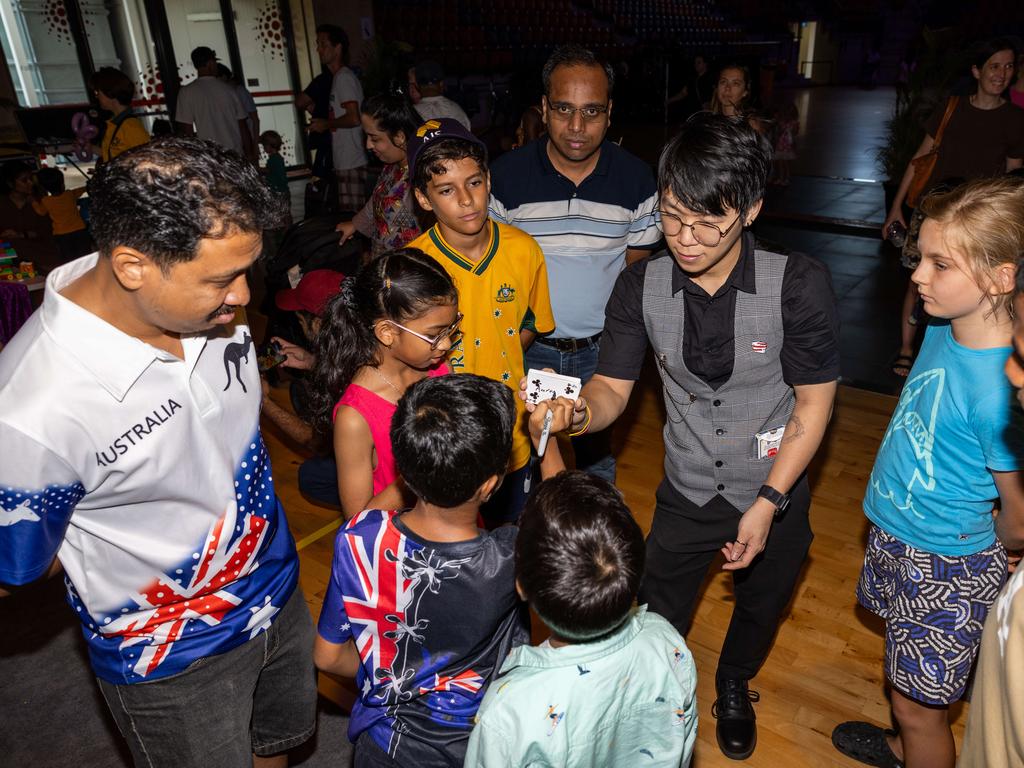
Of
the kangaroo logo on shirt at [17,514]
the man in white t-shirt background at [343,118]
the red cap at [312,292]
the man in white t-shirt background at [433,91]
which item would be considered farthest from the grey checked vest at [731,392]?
the man in white t-shirt background at [343,118]

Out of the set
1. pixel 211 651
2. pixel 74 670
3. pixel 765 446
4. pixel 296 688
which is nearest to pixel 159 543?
pixel 211 651

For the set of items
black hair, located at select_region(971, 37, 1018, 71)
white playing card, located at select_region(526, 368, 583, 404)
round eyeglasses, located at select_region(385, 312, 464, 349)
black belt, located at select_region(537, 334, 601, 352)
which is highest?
black hair, located at select_region(971, 37, 1018, 71)

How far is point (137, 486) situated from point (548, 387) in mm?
928

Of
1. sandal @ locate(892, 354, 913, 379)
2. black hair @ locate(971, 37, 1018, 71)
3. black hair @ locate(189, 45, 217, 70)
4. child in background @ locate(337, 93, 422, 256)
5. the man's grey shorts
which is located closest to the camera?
the man's grey shorts

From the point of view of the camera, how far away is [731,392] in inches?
73.5

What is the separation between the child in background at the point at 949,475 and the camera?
1.52 m

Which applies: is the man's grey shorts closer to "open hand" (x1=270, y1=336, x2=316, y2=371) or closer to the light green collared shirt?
the light green collared shirt

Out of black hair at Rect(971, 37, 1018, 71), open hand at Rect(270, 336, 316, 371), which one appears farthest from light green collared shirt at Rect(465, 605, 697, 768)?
black hair at Rect(971, 37, 1018, 71)

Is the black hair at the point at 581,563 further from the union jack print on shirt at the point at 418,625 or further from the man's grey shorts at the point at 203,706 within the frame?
the man's grey shorts at the point at 203,706

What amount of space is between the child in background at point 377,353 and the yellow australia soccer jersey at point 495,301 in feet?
0.72

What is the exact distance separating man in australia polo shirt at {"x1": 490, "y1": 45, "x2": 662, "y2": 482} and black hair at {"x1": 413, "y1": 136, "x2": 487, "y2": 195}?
452 mm

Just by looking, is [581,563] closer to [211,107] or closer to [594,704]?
[594,704]

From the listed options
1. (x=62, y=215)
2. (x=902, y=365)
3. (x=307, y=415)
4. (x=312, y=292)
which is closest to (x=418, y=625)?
(x=307, y=415)

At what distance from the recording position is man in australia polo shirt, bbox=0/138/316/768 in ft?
3.91
